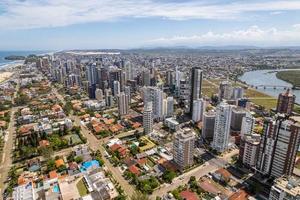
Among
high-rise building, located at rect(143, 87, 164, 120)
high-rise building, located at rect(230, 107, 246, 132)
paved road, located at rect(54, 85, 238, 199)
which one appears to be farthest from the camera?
high-rise building, located at rect(143, 87, 164, 120)

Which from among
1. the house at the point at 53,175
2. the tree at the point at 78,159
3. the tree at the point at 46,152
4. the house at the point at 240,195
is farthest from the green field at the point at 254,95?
the house at the point at 53,175

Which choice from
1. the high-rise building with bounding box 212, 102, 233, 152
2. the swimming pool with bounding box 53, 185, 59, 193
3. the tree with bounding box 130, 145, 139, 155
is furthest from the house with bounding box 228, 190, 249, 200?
the swimming pool with bounding box 53, 185, 59, 193

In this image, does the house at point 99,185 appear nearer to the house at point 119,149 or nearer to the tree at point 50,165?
the house at point 119,149

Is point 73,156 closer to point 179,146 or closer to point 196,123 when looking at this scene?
point 179,146

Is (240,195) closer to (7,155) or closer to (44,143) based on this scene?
(44,143)

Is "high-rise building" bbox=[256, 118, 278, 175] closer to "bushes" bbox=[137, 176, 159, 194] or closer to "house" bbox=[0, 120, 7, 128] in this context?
"bushes" bbox=[137, 176, 159, 194]

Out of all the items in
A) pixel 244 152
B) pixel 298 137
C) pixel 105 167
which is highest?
pixel 298 137

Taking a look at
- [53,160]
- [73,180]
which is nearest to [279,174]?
[73,180]
